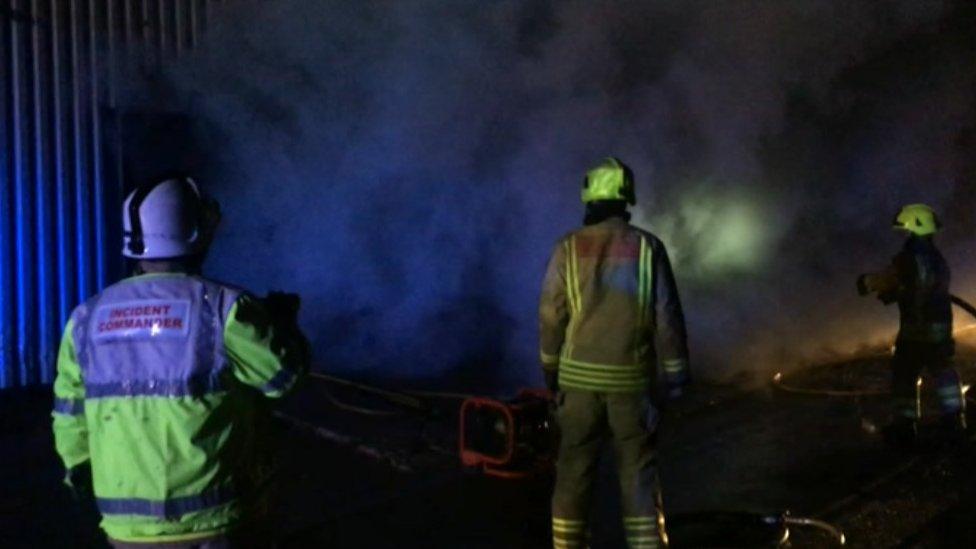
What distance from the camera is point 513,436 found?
198 inches

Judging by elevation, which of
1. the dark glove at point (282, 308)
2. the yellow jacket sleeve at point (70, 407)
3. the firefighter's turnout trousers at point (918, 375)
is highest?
the dark glove at point (282, 308)

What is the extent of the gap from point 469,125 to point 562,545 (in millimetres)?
5100

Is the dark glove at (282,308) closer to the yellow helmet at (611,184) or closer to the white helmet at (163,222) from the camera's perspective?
the white helmet at (163,222)

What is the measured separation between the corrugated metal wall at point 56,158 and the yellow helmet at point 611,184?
14.9 feet

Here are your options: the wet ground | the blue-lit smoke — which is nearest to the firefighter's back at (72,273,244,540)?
the wet ground

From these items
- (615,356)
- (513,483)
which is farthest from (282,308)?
(513,483)

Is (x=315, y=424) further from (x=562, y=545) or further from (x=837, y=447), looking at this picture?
(x=837, y=447)

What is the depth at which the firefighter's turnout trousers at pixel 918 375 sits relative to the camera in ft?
20.0

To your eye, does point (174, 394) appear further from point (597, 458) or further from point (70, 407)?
point (597, 458)

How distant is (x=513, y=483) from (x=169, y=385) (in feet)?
10.6

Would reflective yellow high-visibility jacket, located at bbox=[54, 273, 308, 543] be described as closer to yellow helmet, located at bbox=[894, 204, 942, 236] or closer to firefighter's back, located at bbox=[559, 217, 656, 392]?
firefighter's back, located at bbox=[559, 217, 656, 392]

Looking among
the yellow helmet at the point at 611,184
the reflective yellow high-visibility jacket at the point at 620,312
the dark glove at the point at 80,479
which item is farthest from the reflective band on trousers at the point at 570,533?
the dark glove at the point at 80,479

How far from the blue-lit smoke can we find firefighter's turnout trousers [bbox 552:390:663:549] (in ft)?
11.1

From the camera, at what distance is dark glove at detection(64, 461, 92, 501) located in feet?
8.23
